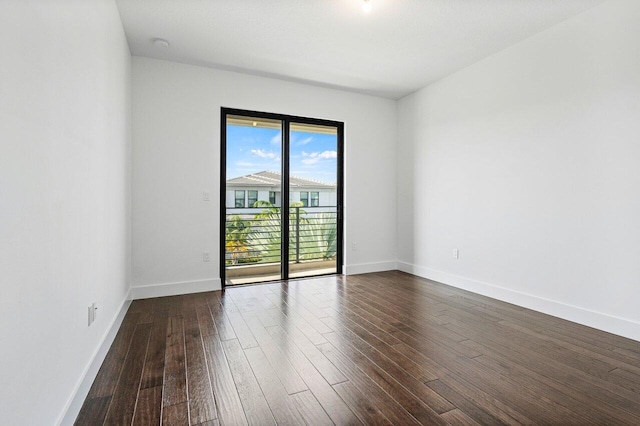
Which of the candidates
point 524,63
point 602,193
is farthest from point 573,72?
point 602,193

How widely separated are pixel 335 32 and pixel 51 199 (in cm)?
275

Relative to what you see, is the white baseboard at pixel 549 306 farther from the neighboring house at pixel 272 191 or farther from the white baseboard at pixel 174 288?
the white baseboard at pixel 174 288

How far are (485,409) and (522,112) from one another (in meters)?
2.90

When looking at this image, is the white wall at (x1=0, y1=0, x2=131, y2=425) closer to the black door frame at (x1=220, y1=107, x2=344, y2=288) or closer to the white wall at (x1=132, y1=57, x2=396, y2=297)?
the white wall at (x1=132, y1=57, x2=396, y2=297)

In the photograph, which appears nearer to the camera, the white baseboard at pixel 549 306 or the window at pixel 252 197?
the white baseboard at pixel 549 306

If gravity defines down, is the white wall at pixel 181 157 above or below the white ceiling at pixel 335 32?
below

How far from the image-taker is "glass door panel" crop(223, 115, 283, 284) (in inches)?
167

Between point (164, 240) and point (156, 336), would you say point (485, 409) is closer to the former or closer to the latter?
point (156, 336)

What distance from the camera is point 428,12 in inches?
112

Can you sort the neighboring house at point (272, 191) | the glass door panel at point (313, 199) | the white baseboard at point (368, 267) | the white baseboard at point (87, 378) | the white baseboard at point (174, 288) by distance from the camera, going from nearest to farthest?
the white baseboard at point (87, 378) → the white baseboard at point (174, 288) → the neighboring house at point (272, 191) → the glass door panel at point (313, 199) → the white baseboard at point (368, 267)

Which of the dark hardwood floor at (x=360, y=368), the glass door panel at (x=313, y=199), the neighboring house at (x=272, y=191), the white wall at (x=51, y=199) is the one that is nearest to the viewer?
the white wall at (x=51, y=199)

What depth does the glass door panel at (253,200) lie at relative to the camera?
4.25 metres

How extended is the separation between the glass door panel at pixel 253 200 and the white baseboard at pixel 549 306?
7.37 ft

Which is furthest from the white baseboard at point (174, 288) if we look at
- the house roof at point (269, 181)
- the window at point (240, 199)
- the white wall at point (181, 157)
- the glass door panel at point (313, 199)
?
the house roof at point (269, 181)
